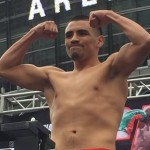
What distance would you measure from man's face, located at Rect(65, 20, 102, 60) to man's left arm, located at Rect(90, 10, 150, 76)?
110 millimetres

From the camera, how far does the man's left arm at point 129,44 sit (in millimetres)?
3857

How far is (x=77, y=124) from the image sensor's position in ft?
12.6

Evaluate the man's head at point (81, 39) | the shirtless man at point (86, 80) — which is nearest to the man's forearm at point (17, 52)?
the shirtless man at point (86, 80)

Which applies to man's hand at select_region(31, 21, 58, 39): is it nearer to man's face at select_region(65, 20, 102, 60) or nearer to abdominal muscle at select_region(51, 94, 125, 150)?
man's face at select_region(65, 20, 102, 60)

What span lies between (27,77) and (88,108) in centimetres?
63

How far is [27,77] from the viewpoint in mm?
4262

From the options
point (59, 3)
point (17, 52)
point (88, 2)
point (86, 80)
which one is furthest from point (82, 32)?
point (59, 3)

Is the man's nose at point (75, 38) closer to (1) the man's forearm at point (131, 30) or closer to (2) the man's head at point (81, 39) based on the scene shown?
(2) the man's head at point (81, 39)

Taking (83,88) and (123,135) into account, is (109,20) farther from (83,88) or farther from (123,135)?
(123,135)

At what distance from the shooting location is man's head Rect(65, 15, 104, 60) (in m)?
3.96

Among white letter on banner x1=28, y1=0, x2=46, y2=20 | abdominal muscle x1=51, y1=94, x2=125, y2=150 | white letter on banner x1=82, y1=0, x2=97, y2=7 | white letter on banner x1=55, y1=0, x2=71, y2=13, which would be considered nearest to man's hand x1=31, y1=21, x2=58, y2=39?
abdominal muscle x1=51, y1=94, x2=125, y2=150

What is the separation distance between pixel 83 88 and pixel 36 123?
921 mm

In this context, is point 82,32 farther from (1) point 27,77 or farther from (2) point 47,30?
(1) point 27,77

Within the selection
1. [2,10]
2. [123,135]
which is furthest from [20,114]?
[2,10]
